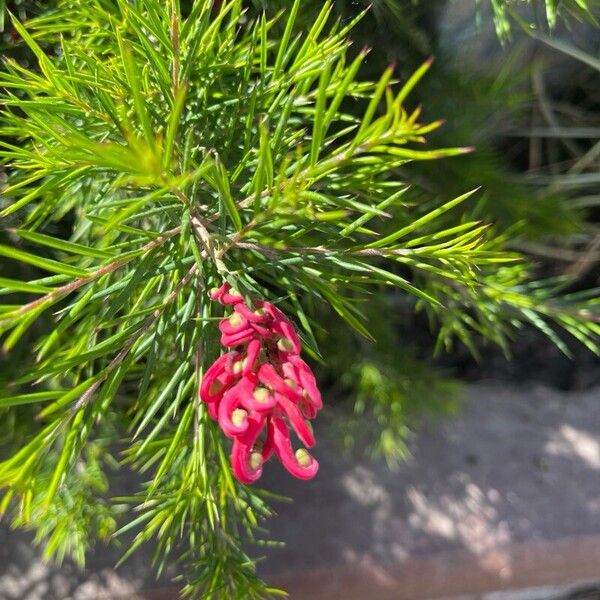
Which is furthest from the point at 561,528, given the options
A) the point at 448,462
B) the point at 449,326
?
the point at 449,326

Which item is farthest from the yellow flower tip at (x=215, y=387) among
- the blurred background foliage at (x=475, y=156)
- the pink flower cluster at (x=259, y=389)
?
the blurred background foliage at (x=475, y=156)

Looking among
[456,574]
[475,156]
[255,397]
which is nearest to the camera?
[255,397]

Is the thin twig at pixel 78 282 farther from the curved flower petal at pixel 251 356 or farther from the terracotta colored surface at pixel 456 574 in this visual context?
the terracotta colored surface at pixel 456 574

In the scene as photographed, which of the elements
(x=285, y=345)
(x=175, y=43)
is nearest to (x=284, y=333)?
(x=285, y=345)

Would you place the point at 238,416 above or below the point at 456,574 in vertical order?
above

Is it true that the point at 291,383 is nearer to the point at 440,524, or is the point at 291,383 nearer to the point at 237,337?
the point at 237,337

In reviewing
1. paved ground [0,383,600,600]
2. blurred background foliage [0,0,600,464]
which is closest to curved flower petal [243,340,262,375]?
blurred background foliage [0,0,600,464]

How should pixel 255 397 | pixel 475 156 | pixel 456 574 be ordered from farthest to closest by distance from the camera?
1. pixel 456 574
2. pixel 475 156
3. pixel 255 397
